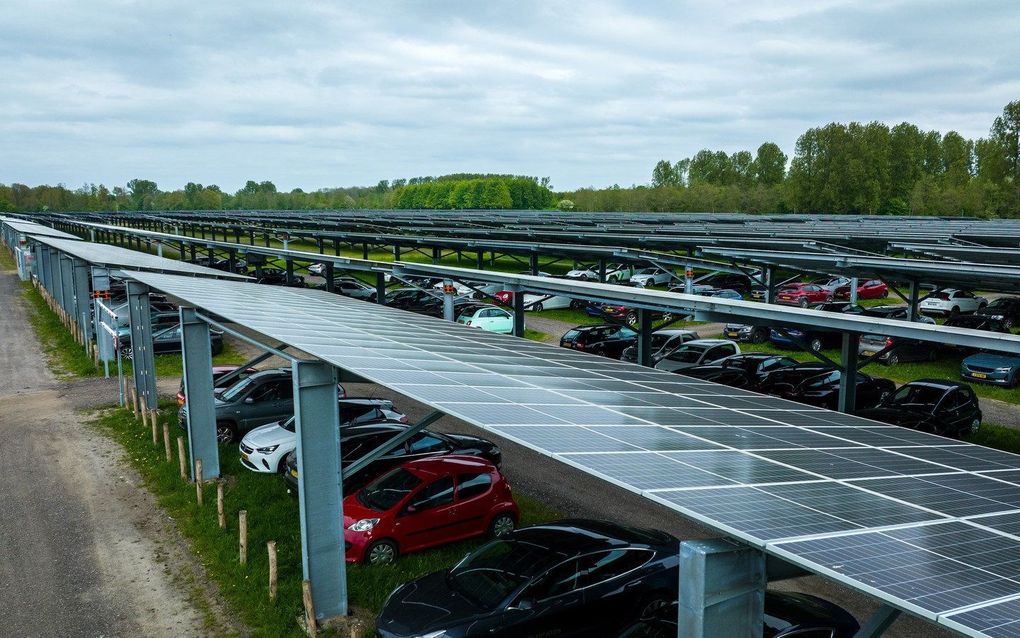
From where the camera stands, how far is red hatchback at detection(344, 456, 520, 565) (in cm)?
988

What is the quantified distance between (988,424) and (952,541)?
14.9 metres

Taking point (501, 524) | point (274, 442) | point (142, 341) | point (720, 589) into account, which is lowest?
point (501, 524)

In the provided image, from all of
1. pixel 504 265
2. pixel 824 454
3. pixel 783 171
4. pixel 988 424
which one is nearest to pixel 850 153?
pixel 783 171

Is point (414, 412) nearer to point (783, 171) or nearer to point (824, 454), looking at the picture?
point (824, 454)

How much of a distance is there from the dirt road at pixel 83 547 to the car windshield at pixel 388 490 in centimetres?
238

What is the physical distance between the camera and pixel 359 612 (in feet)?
29.0

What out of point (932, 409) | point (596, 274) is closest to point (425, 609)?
point (932, 409)

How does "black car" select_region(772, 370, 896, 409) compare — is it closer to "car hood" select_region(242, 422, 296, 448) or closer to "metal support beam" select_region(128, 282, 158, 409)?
"car hood" select_region(242, 422, 296, 448)

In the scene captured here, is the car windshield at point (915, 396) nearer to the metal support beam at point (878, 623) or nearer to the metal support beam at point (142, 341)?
the metal support beam at point (878, 623)

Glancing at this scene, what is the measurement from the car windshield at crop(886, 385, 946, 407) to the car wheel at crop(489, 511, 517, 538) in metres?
9.46

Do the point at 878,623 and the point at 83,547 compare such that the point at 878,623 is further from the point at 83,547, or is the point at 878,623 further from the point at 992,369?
the point at 992,369

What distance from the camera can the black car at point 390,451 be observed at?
39.7 feet

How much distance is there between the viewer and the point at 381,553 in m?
9.91

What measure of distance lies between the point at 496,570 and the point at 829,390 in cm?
1204
